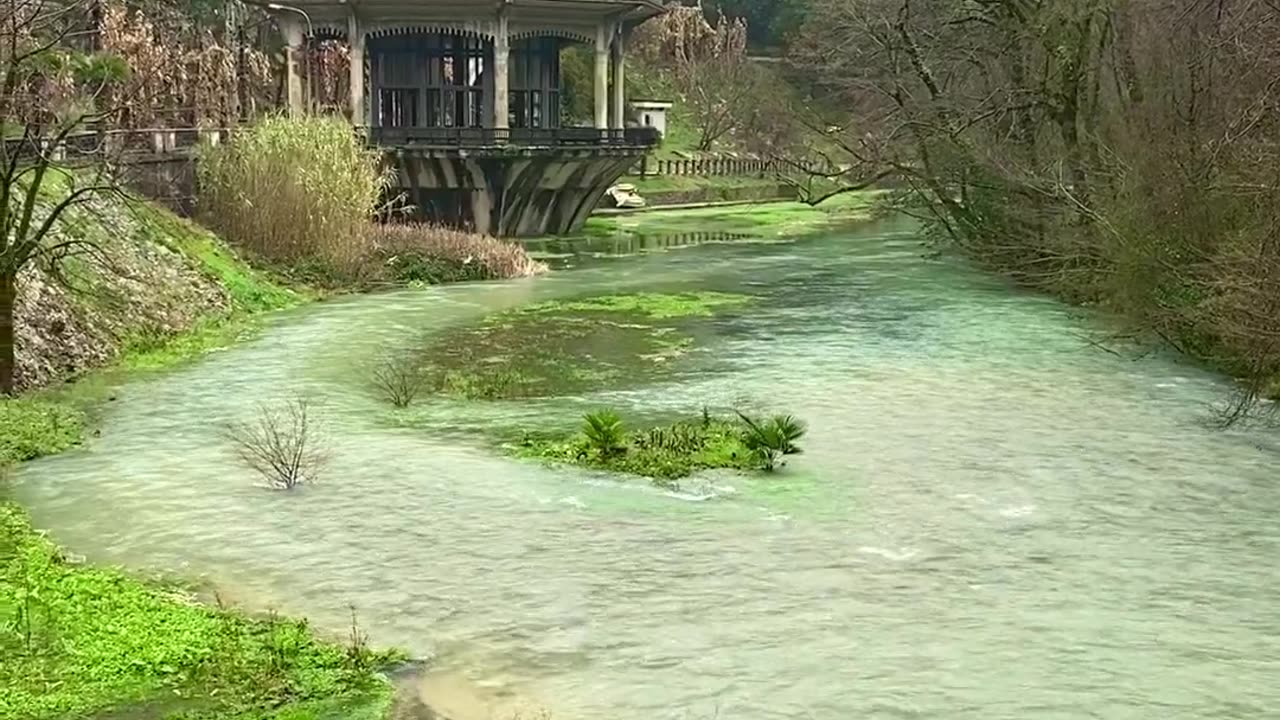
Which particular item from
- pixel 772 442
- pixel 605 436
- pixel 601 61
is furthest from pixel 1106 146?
pixel 601 61

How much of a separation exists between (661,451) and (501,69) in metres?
27.6

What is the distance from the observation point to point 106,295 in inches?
842

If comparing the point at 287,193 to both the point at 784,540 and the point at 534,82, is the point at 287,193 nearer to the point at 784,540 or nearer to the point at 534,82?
the point at 534,82

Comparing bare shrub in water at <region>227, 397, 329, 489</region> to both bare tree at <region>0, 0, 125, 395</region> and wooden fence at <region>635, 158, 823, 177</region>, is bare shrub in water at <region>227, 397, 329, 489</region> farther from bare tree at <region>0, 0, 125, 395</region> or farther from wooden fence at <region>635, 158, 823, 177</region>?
wooden fence at <region>635, 158, 823, 177</region>

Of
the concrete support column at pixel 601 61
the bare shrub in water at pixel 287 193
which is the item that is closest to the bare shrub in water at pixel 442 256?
the bare shrub in water at pixel 287 193

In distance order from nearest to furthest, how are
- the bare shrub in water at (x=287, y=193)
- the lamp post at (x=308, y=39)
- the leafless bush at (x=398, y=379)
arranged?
the leafless bush at (x=398, y=379) → the bare shrub in water at (x=287, y=193) → the lamp post at (x=308, y=39)

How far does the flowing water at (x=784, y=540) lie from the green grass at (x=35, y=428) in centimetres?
32

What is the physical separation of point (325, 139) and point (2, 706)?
22.9 metres

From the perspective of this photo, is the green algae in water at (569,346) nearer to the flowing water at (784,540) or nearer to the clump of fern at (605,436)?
the flowing water at (784,540)

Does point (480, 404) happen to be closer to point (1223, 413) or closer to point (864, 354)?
point (864, 354)

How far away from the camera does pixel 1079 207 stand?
22812 millimetres

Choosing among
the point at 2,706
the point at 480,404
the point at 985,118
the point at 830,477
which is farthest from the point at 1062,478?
the point at 985,118

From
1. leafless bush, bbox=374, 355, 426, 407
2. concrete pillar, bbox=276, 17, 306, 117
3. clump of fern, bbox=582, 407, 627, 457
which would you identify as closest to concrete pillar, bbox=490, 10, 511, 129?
concrete pillar, bbox=276, 17, 306, 117

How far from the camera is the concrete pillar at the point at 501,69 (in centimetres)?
3997
